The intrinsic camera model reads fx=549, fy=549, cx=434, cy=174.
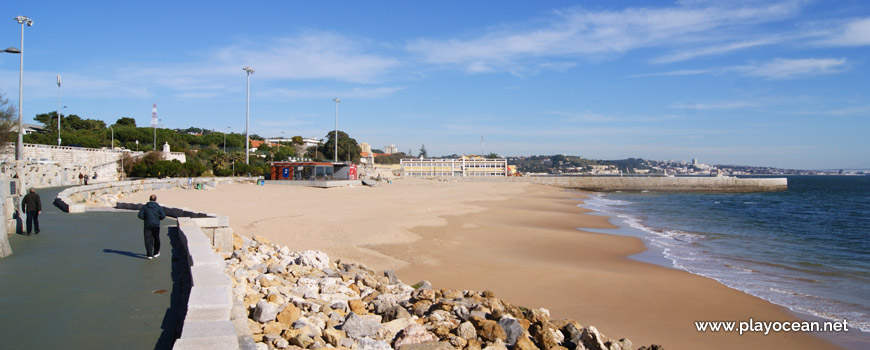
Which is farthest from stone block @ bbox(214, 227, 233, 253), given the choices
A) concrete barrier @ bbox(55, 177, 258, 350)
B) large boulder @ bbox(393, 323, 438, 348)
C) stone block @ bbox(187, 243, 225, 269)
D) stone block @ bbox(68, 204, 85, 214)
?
stone block @ bbox(68, 204, 85, 214)

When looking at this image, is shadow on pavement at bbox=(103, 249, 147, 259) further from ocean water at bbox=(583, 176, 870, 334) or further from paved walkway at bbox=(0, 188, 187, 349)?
ocean water at bbox=(583, 176, 870, 334)

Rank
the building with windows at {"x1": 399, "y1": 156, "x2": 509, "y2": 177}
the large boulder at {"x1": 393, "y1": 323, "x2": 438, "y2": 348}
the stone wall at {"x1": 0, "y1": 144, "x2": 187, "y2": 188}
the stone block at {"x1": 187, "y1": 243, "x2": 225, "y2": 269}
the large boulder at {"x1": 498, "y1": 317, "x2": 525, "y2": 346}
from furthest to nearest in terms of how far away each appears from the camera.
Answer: the building with windows at {"x1": 399, "y1": 156, "x2": 509, "y2": 177}
the stone wall at {"x1": 0, "y1": 144, "x2": 187, "y2": 188}
the stone block at {"x1": 187, "y1": 243, "x2": 225, "y2": 269}
the large boulder at {"x1": 498, "y1": 317, "x2": 525, "y2": 346}
the large boulder at {"x1": 393, "y1": 323, "x2": 438, "y2": 348}

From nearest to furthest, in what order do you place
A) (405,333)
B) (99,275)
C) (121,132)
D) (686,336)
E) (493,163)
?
(405,333)
(99,275)
(686,336)
(121,132)
(493,163)

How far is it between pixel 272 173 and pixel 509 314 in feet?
167

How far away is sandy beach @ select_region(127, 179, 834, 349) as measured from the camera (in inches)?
337

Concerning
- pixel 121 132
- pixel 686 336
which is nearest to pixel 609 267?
pixel 686 336

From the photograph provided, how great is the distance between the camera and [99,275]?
7.23m

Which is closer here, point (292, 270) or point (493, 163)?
point (292, 270)

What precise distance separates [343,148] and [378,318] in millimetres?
95879

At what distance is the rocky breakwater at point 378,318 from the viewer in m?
5.39

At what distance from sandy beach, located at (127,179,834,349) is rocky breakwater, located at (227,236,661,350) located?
2021mm

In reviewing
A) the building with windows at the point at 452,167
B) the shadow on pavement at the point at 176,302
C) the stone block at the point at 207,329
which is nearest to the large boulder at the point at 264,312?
the shadow on pavement at the point at 176,302

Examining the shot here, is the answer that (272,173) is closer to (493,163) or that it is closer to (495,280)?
(495,280)

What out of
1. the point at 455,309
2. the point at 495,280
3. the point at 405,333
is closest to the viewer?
the point at 405,333
